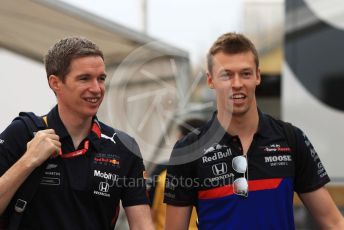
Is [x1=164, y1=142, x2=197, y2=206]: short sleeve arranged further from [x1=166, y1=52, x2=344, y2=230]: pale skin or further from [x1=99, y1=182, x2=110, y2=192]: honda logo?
[x1=99, y1=182, x2=110, y2=192]: honda logo

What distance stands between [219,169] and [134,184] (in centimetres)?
32

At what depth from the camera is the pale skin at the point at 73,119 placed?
7.07 ft

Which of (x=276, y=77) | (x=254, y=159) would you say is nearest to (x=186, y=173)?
(x=254, y=159)

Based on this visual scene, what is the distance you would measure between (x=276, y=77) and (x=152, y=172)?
1.47m

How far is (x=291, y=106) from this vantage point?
4348 millimetres

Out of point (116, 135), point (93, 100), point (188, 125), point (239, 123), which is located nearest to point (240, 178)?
point (239, 123)

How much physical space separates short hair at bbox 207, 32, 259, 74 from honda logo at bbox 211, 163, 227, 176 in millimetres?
366

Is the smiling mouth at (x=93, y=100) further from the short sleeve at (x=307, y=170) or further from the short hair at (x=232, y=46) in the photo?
the short sleeve at (x=307, y=170)

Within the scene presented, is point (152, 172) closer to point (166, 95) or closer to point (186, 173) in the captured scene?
point (166, 95)

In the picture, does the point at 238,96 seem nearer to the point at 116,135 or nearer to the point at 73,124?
the point at 116,135

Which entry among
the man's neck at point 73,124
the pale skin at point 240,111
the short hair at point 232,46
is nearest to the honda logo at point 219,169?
the pale skin at point 240,111

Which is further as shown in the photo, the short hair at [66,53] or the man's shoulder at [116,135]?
the man's shoulder at [116,135]

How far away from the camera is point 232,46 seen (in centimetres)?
246

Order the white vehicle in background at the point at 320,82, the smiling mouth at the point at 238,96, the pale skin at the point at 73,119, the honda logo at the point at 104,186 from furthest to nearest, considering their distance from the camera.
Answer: the white vehicle in background at the point at 320,82
the smiling mouth at the point at 238,96
the honda logo at the point at 104,186
the pale skin at the point at 73,119
